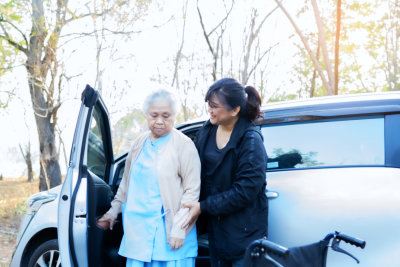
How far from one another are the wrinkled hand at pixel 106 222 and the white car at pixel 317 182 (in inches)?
1.6

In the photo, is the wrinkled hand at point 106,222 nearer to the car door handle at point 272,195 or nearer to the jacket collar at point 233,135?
the jacket collar at point 233,135

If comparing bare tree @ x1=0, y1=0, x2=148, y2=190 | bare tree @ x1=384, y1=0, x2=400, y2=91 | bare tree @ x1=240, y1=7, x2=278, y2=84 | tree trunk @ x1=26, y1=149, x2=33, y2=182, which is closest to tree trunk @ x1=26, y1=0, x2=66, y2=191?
bare tree @ x1=0, y1=0, x2=148, y2=190

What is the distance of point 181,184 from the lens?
2.76 m

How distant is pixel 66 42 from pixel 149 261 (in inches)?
316

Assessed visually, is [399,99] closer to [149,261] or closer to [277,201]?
[277,201]

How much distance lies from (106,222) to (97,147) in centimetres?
93

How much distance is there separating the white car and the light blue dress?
0.42m

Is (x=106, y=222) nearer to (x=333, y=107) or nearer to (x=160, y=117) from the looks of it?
(x=160, y=117)

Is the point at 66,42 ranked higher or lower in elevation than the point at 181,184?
higher

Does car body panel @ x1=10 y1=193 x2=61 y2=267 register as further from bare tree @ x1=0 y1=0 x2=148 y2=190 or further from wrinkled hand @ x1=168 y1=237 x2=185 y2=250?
bare tree @ x1=0 y1=0 x2=148 y2=190

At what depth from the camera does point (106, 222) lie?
309 centimetres

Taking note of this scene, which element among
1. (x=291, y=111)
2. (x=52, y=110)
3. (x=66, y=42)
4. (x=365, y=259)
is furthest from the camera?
(x=52, y=110)

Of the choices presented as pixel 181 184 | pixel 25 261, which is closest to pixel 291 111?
pixel 181 184

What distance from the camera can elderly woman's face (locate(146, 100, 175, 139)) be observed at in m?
2.70
